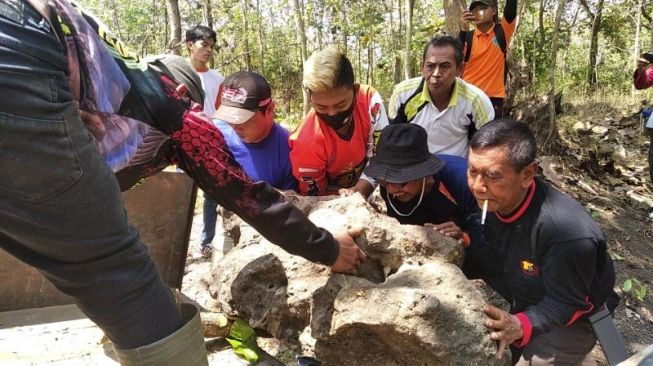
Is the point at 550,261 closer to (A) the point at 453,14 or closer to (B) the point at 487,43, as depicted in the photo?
(B) the point at 487,43

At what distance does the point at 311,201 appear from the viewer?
253 centimetres

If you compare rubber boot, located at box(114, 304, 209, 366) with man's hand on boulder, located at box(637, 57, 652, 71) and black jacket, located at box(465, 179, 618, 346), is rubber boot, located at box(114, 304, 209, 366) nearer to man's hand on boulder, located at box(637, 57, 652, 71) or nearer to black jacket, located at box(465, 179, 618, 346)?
black jacket, located at box(465, 179, 618, 346)

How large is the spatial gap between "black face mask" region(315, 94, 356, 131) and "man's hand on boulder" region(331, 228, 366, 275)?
90 cm

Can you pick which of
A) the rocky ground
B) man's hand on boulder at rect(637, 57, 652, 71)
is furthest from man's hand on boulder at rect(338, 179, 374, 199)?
man's hand on boulder at rect(637, 57, 652, 71)

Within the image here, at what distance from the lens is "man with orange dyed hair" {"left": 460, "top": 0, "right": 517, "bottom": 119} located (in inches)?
174

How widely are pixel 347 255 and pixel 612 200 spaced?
496cm

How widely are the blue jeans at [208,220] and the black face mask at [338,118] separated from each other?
5.78 feet

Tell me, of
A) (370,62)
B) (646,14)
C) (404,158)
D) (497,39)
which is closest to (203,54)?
(497,39)

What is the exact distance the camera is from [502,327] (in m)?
1.77

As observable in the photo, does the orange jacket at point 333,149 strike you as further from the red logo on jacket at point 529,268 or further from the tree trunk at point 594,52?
the tree trunk at point 594,52

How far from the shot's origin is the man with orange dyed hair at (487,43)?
14.5 ft

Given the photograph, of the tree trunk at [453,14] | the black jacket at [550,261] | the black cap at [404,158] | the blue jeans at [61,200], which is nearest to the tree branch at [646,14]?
the tree trunk at [453,14]

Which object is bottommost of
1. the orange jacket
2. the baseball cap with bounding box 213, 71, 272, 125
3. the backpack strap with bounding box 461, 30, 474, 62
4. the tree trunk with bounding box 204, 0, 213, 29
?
the orange jacket

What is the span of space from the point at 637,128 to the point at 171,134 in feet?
30.7
